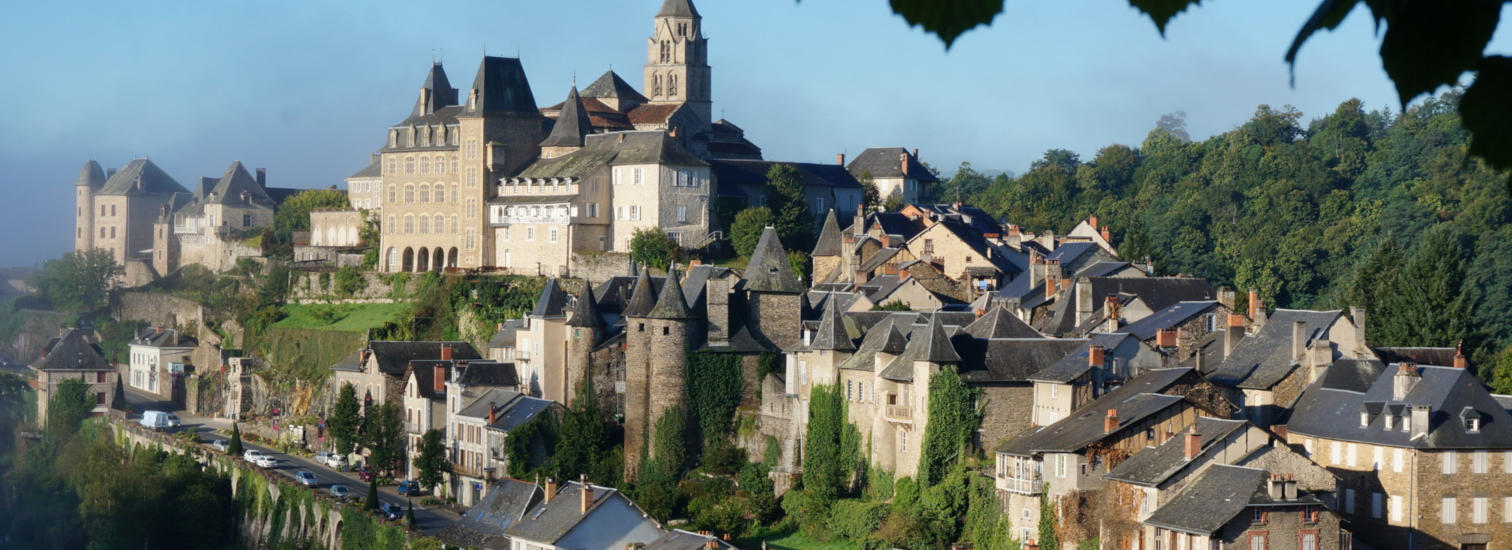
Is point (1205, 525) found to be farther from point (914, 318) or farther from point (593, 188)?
point (593, 188)

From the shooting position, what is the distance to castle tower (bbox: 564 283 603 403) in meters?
52.2

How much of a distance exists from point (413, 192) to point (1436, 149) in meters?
45.7

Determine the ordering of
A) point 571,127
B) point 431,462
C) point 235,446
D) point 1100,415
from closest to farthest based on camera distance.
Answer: point 1100,415, point 431,462, point 235,446, point 571,127

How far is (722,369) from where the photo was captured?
48531mm

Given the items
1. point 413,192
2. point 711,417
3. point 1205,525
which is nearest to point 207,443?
point 413,192

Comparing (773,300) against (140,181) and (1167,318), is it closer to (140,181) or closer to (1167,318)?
(1167,318)

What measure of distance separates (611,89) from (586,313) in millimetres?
31065

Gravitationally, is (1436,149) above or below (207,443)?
above

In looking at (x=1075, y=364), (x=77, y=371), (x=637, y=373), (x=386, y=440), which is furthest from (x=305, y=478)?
(x=1075, y=364)

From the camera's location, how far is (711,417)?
159 ft

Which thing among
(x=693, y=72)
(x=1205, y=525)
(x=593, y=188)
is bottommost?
(x=1205, y=525)

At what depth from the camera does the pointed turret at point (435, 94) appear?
262ft

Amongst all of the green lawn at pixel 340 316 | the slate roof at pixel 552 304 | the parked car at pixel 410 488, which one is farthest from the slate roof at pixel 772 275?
the green lawn at pixel 340 316

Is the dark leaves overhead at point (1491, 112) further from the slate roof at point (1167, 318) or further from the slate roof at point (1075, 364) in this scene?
the slate roof at point (1167, 318)
